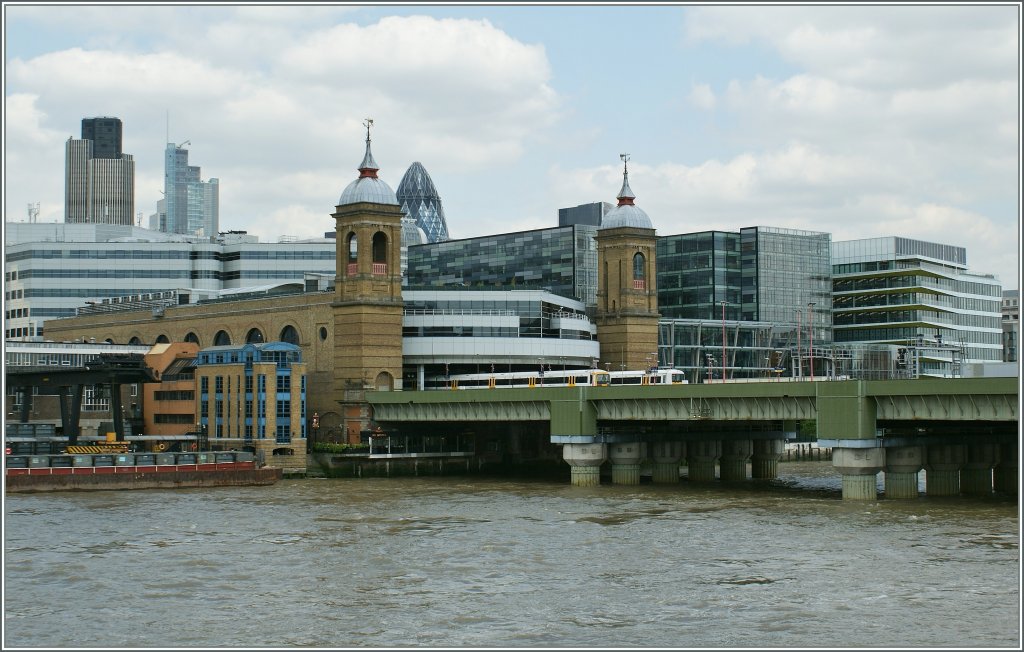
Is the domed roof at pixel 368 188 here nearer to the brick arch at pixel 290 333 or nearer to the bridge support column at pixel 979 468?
the brick arch at pixel 290 333

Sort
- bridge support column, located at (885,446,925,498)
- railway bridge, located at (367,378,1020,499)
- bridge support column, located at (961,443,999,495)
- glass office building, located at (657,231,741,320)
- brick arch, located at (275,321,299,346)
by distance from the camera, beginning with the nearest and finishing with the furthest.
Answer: railway bridge, located at (367,378,1020,499) < bridge support column, located at (885,446,925,498) < bridge support column, located at (961,443,999,495) < brick arch, located at (275,321,299,346) < glass office building, located at (657,231,741,320)

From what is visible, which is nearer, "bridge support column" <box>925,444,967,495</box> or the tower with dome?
"bridge support column" <box>925,444,967,495</box>

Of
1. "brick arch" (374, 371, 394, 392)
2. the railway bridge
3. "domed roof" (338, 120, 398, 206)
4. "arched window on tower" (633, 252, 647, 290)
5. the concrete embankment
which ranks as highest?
"domed roof" (338, 120, 398, 206)

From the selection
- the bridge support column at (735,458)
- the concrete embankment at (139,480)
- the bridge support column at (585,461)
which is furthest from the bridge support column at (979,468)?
the concrete embankment at (139,480)

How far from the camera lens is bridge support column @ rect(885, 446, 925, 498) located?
95.9 meters

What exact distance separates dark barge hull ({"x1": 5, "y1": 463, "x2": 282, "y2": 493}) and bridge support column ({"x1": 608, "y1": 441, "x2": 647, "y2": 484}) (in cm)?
2844

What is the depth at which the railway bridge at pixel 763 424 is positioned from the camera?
300 ft

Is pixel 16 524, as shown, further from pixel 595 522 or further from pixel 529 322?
pixel 529 322

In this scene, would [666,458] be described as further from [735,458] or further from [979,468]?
[979,468]

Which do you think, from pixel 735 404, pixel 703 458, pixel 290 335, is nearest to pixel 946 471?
pixel 735 404

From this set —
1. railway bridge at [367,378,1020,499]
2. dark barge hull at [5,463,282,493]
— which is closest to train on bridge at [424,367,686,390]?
railway bridge at [367,378,1020,499]

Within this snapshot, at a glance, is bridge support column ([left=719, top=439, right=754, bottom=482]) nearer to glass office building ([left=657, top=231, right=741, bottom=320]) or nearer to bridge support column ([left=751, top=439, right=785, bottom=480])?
bridge support column ([left=751, top=439, right=785, bottom=480])

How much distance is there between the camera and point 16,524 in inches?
3182

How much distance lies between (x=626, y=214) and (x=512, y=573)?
325ft
